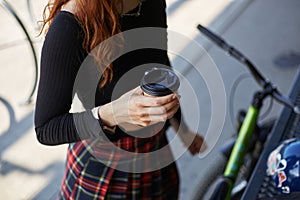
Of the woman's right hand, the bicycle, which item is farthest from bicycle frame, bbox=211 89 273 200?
the woman's right hand

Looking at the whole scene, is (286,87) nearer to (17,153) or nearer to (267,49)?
(267,49)

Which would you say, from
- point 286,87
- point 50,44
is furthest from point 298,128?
point 286,87

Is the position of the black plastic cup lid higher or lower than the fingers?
higher

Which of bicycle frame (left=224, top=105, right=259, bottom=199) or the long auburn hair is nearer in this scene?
the long auburn hair

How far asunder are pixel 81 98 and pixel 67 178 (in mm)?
277

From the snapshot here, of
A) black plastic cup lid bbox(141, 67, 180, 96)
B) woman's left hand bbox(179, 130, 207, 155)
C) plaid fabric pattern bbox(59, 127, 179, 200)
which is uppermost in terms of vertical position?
black plastic cup lid bbox(141, 67, 180, 96)

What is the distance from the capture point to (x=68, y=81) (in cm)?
89

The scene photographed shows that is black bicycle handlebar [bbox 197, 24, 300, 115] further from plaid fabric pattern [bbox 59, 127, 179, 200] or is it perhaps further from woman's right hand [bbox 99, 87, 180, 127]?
woman's right hand [bbox 99, 87, 180, 127]

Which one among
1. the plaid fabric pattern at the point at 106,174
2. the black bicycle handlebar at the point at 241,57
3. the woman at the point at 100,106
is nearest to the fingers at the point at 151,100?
the woman at the point at 100,106

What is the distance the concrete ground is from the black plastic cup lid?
92cm

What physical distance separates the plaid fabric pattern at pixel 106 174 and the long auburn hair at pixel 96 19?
21 centimetres

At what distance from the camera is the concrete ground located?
2.09 m

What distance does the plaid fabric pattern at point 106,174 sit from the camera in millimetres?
1068

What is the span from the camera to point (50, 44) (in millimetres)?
851
